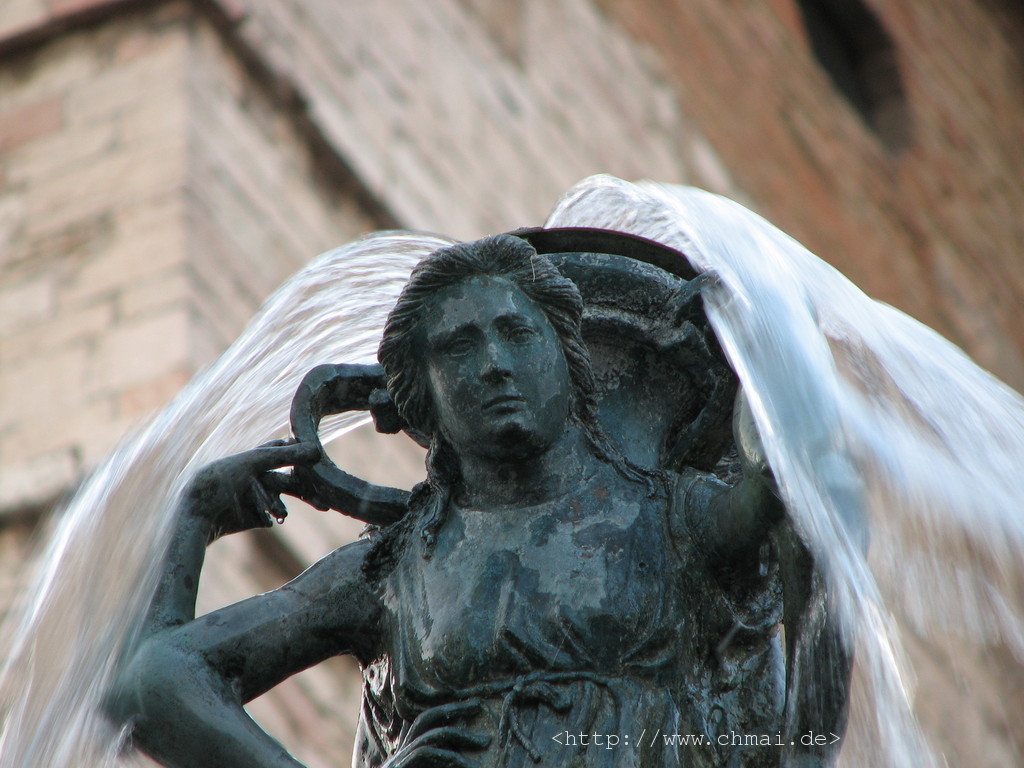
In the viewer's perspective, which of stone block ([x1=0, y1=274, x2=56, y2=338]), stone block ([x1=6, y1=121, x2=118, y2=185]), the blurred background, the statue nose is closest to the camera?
the statue nose

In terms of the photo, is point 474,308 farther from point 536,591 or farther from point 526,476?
point 536,591

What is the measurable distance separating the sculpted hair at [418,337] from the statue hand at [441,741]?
0.81ft

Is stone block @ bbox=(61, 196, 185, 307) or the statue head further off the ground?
the statue head

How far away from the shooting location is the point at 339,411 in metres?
2.60

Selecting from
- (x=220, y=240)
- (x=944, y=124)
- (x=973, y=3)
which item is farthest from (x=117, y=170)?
(x=973, y=3)

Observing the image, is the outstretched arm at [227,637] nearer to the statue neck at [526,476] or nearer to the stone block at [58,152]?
the statue neck at [526,476]

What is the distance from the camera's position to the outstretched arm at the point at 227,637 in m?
2.24

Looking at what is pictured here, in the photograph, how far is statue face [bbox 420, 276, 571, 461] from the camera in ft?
7.68

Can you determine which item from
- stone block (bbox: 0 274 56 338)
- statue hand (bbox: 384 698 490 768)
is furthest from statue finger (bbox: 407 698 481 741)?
stone block (bbox: 0 274 56 338)

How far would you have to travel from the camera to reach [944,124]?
15.4 meters

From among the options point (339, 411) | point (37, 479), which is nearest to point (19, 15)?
Result: point (37, 479)

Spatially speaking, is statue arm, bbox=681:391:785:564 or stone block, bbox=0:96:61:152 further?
stone block, bbox=0:96:61:152

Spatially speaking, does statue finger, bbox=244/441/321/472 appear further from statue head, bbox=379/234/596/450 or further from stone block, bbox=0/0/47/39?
stone block, bbox=0/0/47/39

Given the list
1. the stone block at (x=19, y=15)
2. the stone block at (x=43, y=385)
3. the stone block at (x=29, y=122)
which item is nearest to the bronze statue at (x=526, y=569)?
the stone block at (x=43, y=385)
